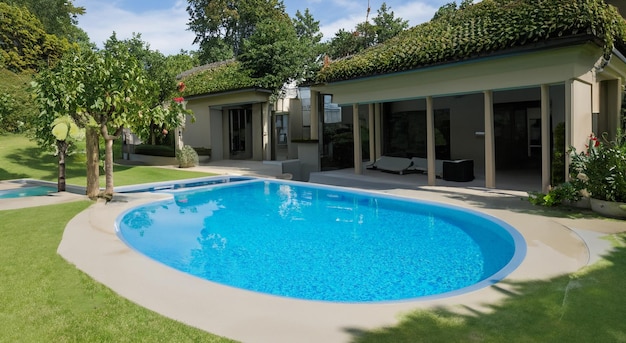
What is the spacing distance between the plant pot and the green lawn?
3.13 meters

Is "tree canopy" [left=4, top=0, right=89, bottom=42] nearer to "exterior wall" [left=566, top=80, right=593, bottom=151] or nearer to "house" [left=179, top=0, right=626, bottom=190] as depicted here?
"house" [left=179, top=0, right=626, bottom=190]

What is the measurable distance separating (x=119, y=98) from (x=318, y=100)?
31.6 ft

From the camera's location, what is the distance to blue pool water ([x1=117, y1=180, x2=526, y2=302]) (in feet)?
21.2

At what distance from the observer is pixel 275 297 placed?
4.96 m

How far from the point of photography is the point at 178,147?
951 inches

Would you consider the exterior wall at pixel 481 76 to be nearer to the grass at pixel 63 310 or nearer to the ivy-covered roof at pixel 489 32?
the ivy-covered roof at pixel 489 32

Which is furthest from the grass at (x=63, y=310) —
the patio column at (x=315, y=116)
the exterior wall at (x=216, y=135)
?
the exterior wall at (x=216, y=135)

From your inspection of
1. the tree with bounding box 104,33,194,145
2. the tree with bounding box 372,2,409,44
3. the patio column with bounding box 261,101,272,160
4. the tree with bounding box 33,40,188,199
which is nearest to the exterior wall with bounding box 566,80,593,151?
the tree with bounding box 104,33,194,145

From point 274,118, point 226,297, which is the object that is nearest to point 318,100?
point 274,118

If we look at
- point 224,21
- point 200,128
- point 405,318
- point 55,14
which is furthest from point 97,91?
point 55,14

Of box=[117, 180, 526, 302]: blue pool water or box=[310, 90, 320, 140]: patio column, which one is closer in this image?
box=[117, 180, 526, 302]: blue pool water

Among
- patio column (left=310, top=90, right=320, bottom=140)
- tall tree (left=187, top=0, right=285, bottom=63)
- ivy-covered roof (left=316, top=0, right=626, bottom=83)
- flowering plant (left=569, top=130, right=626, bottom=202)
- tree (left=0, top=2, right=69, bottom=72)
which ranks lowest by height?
flowering plant (left=569, top=130, right=626, bottom=202)

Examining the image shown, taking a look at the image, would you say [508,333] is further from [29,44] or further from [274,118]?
[29,44]

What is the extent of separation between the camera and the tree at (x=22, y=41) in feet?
136
